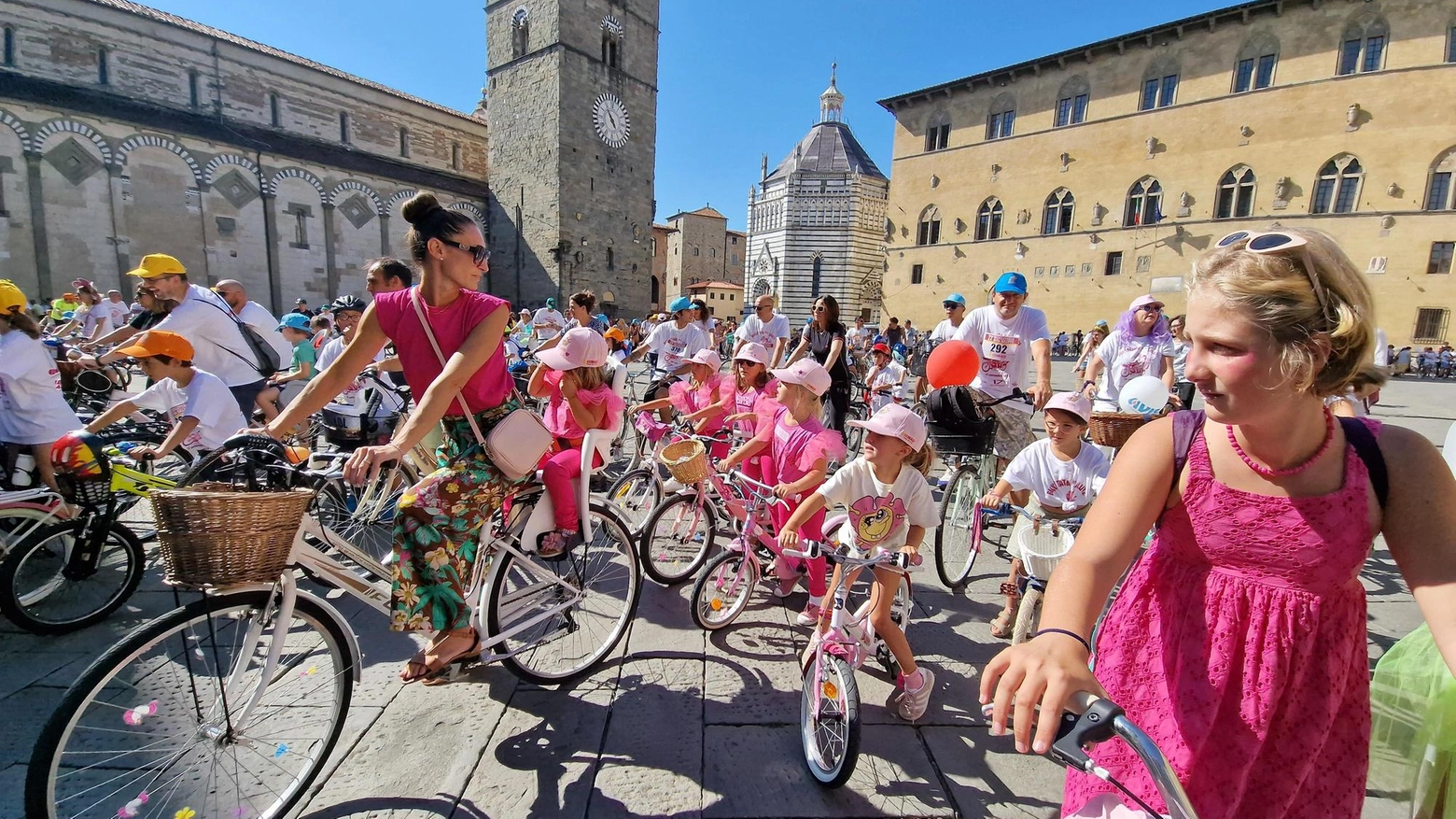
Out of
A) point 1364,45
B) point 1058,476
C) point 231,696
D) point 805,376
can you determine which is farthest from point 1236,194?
point 231,696

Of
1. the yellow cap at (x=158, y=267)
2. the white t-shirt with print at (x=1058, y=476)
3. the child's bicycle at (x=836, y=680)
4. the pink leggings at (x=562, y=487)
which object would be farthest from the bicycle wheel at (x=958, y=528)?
the yellow cap at (x=158, y=267)

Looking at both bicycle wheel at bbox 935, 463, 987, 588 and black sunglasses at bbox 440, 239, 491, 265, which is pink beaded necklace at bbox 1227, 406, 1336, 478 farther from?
bicycle wheel at bbox 935, 463, 987, 588

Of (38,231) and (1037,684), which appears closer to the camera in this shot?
(1037,684)

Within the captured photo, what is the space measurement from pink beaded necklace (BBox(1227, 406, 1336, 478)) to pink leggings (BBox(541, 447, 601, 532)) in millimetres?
2535

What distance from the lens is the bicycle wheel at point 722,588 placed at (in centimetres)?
336

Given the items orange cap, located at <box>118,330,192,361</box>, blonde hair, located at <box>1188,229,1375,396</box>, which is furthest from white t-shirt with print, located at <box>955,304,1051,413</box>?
orange cap, located at <box>118,330,192,361</box>

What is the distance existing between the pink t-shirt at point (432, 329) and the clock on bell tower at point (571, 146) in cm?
3035

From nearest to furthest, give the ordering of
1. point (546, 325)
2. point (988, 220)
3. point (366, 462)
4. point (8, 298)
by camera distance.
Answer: point (366, 462) → point (8, 298) → point (546, 325) → point (988, 220)

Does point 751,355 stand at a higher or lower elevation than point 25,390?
higher

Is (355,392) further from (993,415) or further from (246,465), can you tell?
(993,415)

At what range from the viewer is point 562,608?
3014mm

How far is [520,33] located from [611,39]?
4.96 meters

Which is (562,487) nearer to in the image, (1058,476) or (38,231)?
(1058,476)

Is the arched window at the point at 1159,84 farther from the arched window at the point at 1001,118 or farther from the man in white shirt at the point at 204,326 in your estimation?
the man in white shirt at the point at 204,326
